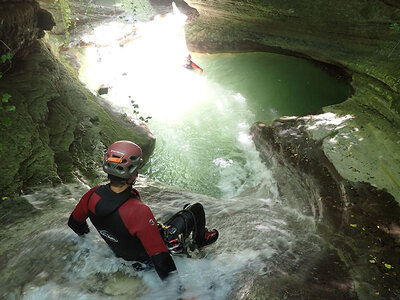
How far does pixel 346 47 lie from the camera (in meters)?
10.5

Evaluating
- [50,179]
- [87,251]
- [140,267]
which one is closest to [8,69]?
[50,179]

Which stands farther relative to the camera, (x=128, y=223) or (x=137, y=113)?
(x=137, y=113)

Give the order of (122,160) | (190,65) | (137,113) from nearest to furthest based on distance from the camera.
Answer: (122,160) < (137,113) < (190,65)

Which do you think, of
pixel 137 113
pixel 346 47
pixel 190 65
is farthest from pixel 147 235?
pixel 190 65

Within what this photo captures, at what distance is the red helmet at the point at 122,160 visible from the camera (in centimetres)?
252

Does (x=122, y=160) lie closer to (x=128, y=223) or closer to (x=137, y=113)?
(x=128, y=223)

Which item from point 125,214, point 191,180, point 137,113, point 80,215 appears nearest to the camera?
point 125,214

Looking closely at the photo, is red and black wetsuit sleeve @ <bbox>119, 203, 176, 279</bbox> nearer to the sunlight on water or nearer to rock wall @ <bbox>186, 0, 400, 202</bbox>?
the sunlight on water

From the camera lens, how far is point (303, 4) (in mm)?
9961

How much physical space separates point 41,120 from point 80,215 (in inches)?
143

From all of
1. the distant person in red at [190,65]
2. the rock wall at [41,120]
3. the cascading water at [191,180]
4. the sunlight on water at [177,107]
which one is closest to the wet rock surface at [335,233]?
the cascading water at [191,180]

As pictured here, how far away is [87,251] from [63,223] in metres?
0.67

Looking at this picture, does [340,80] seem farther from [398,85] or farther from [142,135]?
[142,135]

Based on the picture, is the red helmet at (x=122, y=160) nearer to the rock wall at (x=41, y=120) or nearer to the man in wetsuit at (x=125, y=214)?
the man in wetsuit at (x=125, y=214)
